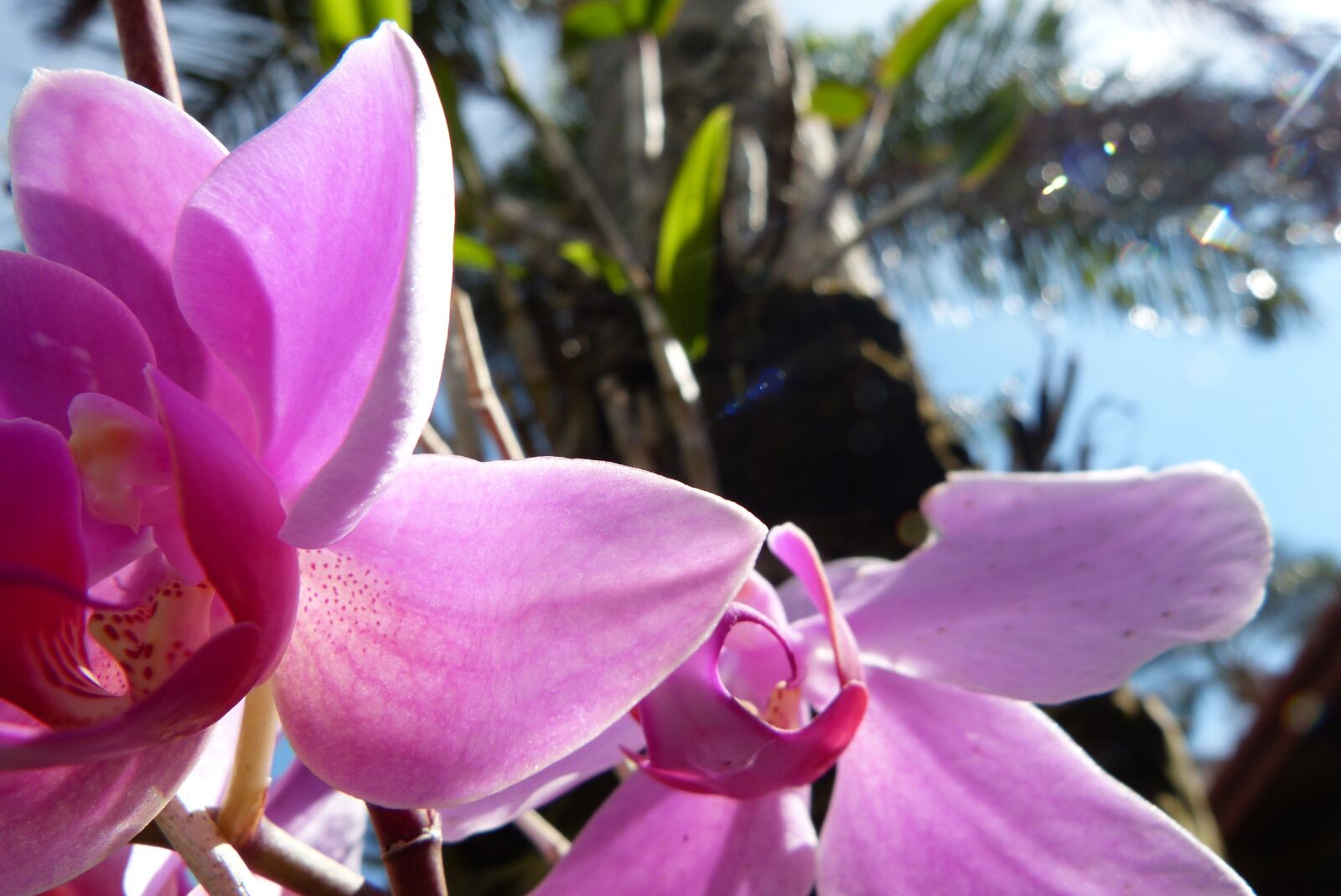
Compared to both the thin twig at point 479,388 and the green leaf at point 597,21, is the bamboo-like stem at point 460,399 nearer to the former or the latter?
the thin twig at point 479,388

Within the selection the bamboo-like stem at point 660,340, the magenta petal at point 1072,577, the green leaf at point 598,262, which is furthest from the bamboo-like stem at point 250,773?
the green leaf at point 598,262

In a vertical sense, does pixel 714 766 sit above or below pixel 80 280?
below

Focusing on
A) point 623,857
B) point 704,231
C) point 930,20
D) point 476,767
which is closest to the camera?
point 476,767

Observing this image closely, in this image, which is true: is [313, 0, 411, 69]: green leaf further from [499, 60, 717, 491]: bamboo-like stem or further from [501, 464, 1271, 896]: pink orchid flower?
[501, 464, 1271, 896]: pink orchid flower

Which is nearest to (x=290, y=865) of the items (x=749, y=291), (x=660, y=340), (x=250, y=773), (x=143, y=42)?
(x=250, y=773)

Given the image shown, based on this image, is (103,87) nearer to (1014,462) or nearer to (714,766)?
(714,766)

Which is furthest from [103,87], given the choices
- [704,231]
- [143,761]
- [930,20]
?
[930,20]
